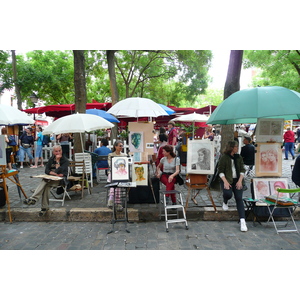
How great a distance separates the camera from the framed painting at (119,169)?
16.7 ft

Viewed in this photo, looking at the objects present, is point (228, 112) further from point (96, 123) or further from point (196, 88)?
point (196, 88)

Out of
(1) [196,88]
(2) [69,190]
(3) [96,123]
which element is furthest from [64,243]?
(1) [196,88]

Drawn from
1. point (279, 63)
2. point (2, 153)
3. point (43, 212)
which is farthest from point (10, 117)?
point (279, 63)

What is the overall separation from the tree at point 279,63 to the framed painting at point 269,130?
45.4ft

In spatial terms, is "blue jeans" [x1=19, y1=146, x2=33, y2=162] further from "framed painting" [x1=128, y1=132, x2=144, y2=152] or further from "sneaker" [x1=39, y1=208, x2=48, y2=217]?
"framed painting" [x1=128, y1=132, x2=144, y2=152]

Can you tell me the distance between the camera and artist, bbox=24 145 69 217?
16.6 feet

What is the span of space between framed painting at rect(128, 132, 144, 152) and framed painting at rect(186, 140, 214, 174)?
1242 mm

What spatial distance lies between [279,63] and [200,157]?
16.4 meters

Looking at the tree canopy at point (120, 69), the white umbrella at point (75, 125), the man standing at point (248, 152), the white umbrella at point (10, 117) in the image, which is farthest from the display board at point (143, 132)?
the tree canopy at point (120, 69)

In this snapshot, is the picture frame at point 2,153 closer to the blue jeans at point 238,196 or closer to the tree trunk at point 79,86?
the tree trunk at point 79,86

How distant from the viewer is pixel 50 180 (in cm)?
517

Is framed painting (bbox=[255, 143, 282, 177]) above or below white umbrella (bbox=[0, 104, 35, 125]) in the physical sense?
below

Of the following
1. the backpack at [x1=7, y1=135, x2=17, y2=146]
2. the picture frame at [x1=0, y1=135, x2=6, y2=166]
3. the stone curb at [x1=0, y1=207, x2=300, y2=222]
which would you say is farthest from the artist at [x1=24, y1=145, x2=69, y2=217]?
the backpack at [x1=7, y1=135, x2=17, y2=146]

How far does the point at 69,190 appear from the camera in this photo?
20.6 ft
